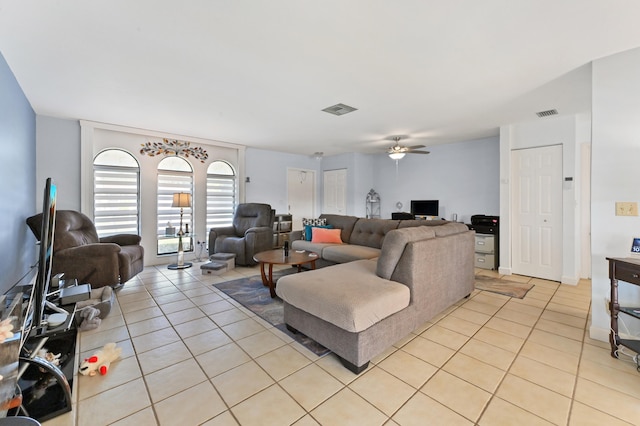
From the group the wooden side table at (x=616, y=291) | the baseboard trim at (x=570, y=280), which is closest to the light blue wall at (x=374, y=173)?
the baseboard trim at (x=570, y=280)

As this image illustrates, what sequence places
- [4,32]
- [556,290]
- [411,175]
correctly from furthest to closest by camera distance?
[411,175]
[556,290]
[4,32]

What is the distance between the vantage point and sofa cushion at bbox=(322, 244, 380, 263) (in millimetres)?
3816

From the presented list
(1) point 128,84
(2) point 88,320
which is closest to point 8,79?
(1) point 128,84

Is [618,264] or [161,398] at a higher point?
[618,264]

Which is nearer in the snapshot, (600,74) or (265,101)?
(600,74)

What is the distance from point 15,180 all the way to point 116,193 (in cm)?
183

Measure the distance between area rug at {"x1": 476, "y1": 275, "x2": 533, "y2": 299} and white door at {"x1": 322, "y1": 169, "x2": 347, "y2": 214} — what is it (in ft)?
12.2

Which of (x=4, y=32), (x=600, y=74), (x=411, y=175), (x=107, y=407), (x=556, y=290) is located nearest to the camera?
(x=107, y=407)

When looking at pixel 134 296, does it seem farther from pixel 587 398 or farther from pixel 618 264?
pixel 618 264

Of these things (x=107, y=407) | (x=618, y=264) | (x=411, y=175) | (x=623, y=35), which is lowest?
(x=107, y=407)

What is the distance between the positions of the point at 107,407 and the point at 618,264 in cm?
370

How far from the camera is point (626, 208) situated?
232 centimetres

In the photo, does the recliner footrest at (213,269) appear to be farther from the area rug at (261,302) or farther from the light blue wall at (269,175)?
the light blue wall at (269,175)

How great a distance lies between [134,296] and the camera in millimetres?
3383
